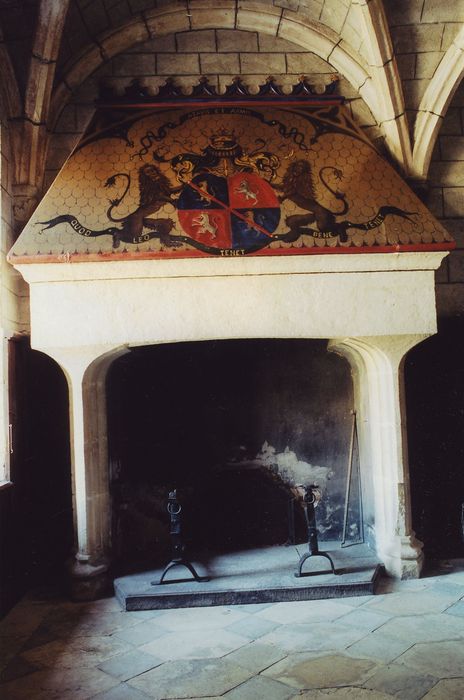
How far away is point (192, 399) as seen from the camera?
5047 millimetres

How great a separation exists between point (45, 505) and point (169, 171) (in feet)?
9.12

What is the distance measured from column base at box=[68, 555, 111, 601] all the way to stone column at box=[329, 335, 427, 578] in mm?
2144

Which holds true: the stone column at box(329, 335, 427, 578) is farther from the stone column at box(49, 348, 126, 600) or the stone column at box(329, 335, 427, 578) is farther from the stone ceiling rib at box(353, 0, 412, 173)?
the stone column at box(49, 348, 126, 600)

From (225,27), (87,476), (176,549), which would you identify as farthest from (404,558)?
(225,27)

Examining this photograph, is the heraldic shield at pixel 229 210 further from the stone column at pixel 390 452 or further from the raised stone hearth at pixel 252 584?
the raised stone hearth at pixel 252 584

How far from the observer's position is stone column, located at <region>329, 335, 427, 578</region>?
171 inches

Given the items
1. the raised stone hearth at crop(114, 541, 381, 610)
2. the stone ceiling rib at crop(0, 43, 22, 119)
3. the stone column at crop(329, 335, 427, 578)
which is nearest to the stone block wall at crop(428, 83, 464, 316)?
the stone column at crop(329, 335, 427, 578)

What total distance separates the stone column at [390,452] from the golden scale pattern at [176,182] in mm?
847

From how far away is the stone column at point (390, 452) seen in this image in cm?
435

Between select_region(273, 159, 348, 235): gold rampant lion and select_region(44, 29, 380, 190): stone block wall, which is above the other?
select_region(44, 29, 380, 190): stone block wall

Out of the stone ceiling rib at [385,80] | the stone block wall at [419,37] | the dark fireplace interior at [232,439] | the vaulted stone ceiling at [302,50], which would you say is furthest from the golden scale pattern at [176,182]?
the dark fireplace interior at [232,439]

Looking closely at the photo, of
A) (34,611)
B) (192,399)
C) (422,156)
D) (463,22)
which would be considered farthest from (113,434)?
(463,22)

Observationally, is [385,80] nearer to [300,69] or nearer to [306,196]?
[300,69]

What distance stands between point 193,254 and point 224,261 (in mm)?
226
